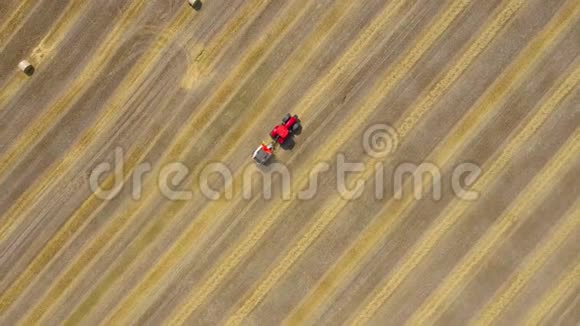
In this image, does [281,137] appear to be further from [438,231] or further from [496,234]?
[496,234]

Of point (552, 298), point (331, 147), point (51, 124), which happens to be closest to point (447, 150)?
point (331, 147)

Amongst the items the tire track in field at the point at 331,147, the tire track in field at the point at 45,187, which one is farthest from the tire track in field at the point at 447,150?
the tire track in field at the point at 45,187

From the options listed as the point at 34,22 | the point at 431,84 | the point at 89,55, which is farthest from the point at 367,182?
the point at 34,22

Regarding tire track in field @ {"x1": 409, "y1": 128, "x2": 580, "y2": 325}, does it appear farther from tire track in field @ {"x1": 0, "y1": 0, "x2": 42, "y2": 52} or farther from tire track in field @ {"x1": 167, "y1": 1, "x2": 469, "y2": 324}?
tire track in field @ {"x1": 0, "y1": 0, "x2": 42, "y2": 52}

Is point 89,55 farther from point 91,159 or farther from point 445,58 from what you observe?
→ point 445,58

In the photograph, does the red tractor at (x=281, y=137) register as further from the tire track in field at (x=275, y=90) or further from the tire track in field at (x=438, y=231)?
the tire track in field at (x=438, y=231)

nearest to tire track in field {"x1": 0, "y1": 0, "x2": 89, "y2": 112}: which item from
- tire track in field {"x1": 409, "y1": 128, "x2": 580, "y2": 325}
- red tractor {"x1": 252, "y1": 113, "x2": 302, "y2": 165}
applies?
red tractor {"x1": 252, "y1": 113, "x2": 302, "y2": 165}
